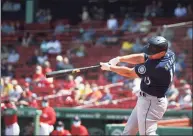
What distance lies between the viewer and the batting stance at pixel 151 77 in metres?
6.42

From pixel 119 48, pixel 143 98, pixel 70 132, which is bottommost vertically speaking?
pixel 70 132

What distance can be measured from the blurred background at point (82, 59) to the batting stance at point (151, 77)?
4164 mm

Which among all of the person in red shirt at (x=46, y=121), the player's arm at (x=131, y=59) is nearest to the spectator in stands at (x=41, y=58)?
the person in red shirt at (x=46, y=121)

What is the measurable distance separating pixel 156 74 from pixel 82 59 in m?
11.1

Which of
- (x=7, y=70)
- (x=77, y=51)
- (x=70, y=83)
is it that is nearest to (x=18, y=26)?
(x=7, y=70)

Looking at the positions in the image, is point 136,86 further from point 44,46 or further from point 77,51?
point 44,46

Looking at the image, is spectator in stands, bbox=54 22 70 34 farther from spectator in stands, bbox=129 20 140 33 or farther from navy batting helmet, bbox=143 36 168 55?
navy batting helmet, bbox=143 36 168 55

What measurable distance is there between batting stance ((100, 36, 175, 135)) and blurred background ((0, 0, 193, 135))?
4164 mm

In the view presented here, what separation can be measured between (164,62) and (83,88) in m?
8.39

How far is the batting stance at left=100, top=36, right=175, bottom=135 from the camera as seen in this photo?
642cm

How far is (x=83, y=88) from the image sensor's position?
48.5ft

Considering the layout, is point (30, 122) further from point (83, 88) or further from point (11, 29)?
point (11, 29)

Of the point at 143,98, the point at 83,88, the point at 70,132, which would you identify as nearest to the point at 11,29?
the point at 83,88

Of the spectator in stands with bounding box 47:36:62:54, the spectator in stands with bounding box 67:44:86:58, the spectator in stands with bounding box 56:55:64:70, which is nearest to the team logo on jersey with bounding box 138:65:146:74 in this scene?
the spectator in stands with bounding box 56:55:64:70
